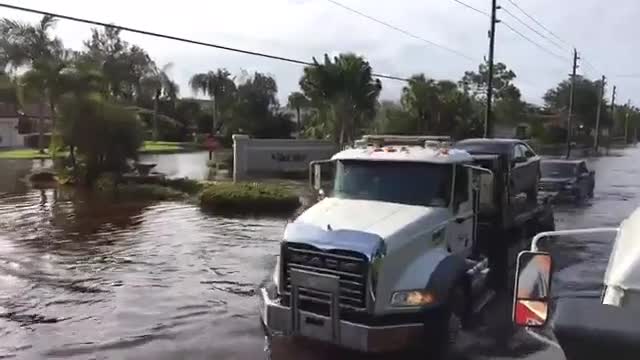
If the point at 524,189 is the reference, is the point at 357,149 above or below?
above

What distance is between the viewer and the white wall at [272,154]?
33.7m

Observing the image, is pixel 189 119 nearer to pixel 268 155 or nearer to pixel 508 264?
pixel 268 155

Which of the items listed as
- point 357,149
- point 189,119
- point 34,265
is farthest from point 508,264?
point 189,119

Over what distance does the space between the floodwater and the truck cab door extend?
122 centimetres

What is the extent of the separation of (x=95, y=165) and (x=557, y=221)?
16845 millimetres

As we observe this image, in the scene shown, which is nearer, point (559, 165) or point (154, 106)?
point (559, 165)

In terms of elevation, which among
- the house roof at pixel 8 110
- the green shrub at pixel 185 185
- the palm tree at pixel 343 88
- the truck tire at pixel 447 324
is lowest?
the green shrub at pixel 185 185

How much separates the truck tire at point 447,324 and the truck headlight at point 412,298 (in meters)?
0.22

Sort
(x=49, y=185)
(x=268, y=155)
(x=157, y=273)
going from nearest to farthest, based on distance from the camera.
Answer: (x=157, y=273)
(x=49, y=185)
(x=268, y=155)

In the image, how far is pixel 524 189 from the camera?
45.1 feet

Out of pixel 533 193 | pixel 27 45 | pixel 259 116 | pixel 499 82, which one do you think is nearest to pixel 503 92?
pixel 499 82

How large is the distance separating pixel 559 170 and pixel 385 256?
20.3 meters

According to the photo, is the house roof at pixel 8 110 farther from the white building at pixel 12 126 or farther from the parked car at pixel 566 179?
the parked car at pixel 566 179

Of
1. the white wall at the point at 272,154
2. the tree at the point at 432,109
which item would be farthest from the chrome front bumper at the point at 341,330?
the tree at the point at 432,109
